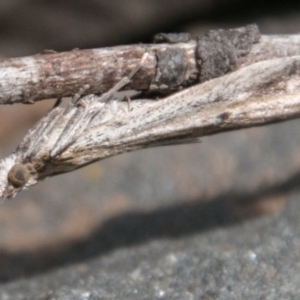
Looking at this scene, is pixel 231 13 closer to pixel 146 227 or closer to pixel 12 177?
pixel 146 227

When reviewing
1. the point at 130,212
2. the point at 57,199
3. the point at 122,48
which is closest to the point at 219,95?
the point at 122,48

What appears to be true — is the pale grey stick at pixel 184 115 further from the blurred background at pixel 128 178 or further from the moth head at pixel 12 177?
the blurred background at pixel 128 178

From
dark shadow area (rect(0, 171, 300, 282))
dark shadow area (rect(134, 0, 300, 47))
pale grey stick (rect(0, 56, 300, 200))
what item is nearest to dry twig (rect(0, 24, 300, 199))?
pale grey stick (rect(0, 56, 300, 200))

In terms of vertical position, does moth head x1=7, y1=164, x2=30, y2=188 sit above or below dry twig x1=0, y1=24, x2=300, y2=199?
below

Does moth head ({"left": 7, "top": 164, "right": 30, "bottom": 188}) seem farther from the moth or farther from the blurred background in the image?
the blurred background

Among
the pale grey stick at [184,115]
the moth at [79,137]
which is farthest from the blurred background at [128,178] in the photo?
the pale grey stick at [184,115]

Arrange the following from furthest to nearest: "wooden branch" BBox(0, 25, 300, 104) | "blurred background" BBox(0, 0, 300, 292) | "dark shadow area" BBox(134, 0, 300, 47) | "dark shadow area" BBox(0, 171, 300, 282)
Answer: "dark shadow area" BBox(134, 0, 300, 47) < "blurred background" BBox(0, 0, 300, 292) < "dark shadow area" BBox(0, 171, 300, 282) < "wooden branch" BBox(0, 25, 300, 104)
